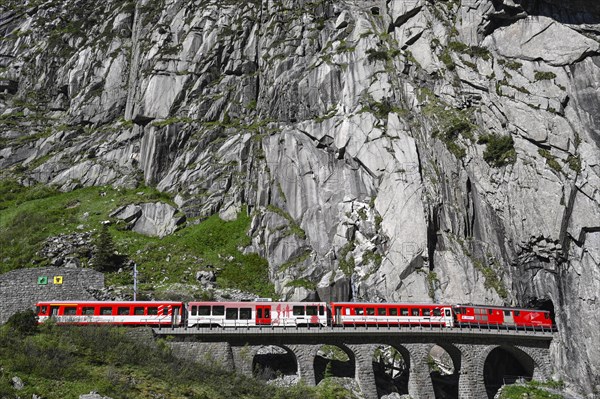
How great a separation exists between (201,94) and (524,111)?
50.2m

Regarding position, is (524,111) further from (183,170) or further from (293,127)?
(183,170)

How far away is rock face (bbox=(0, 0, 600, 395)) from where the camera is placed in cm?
4991

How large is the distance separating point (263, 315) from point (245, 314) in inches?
61.6

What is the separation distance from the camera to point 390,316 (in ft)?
142

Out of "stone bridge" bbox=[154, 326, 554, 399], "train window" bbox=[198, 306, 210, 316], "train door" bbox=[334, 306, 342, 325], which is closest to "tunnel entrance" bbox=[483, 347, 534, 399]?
"stone bridge" bbox=[154, 326, 554, 399]

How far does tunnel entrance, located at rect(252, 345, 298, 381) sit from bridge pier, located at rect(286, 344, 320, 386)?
2.08 ft

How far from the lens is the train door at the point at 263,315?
4084 cm

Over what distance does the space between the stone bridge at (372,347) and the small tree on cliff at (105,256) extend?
22.1 meters

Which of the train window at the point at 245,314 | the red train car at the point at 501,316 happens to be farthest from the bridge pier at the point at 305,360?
the red train car at the point at 501,316

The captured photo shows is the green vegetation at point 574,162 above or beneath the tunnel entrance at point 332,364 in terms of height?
above

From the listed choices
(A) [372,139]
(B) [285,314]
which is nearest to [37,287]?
(B) [285,314]

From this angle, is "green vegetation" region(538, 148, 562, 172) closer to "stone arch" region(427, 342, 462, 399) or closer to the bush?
"stone arch" region(427, 342, 462, 399)

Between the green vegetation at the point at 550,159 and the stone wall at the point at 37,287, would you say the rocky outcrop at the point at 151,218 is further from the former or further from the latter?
the green vegetation at the point at 550,159

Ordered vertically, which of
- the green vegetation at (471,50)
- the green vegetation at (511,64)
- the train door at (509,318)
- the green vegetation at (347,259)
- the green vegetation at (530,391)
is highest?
the green vegetation at (471,50)
